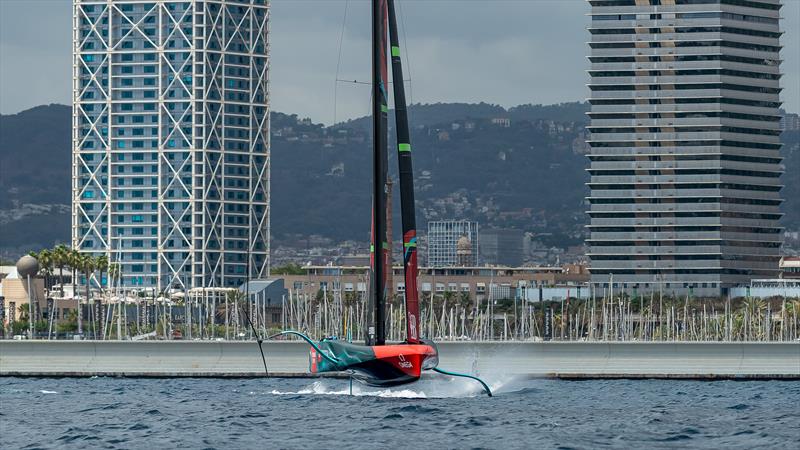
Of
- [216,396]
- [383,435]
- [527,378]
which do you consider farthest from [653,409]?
[527,378]

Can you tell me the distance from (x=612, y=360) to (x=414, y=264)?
4263 cm

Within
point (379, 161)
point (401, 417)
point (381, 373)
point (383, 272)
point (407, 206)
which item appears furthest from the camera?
point (407, 206)

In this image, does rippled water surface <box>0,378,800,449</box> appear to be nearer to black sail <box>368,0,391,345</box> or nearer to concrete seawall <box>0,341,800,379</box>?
black sail <box>368,0,391,345</box>

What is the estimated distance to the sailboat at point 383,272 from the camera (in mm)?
72188

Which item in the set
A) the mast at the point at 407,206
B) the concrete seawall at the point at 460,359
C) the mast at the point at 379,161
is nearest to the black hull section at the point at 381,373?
the mast at the point at 379,161

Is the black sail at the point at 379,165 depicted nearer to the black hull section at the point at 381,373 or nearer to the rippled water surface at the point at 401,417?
the black hull section at the point at 381,373

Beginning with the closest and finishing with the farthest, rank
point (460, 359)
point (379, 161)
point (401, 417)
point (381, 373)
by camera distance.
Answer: point (401, 417), point (381, 373), point (379, 161), point (460, 359)

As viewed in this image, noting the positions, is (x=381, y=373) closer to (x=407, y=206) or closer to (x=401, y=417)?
(x=407, y=206)

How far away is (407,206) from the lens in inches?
2970

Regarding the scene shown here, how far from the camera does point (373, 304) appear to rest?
247 ft

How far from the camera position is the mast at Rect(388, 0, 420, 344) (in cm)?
7344

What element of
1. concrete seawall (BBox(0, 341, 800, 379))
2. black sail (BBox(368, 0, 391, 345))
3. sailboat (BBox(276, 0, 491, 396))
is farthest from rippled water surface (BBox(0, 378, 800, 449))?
concrete seawall (BBox(0, 341, 800, 379))

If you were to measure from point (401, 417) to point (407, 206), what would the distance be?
14.6m

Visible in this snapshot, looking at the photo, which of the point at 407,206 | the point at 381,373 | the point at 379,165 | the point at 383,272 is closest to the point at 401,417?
the point at 381,373
